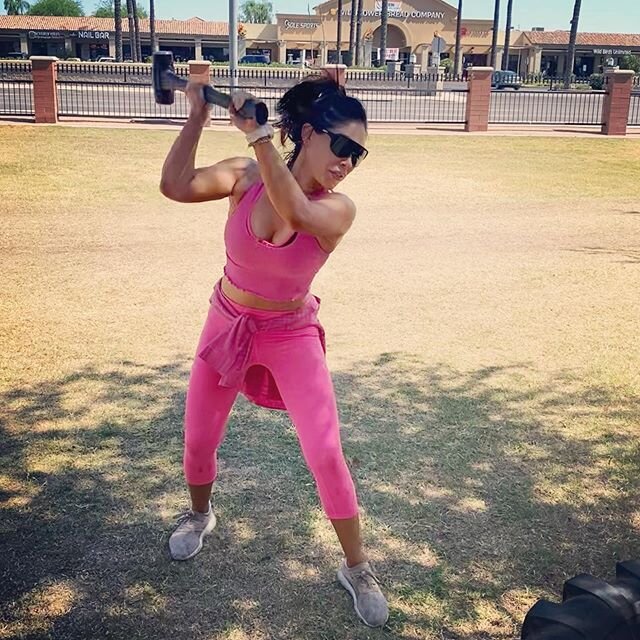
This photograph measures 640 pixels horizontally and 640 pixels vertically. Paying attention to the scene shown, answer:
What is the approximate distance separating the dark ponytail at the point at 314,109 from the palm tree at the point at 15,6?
121 meters

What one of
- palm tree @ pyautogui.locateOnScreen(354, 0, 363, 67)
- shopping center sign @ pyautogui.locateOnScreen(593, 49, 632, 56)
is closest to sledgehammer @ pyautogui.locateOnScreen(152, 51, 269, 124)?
palm tree @ pyautogui.locateOnScreen(354, 0, 363, 67)

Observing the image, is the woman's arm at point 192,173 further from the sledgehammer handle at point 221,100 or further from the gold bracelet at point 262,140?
the gold bracelet at point 262,140

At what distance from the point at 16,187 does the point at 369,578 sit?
10.5 meters

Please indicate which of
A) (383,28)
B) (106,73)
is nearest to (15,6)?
(383,28)

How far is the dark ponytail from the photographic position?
2508mm

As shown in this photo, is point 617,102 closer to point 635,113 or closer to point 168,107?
point 635,113

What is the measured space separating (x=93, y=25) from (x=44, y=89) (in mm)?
66919

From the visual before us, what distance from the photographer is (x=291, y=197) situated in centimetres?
228

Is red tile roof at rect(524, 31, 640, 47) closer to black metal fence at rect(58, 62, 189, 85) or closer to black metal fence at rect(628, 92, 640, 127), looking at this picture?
black metal fence at rect(628, 92, 640, 127)

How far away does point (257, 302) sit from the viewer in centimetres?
269

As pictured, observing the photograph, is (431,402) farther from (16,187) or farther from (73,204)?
(16,187)

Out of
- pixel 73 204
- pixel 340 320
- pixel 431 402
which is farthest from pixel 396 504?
pixel 73 204

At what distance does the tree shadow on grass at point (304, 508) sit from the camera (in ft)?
9.30

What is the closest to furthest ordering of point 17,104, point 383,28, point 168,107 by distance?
point 17,104 → point 168,107 → point 383,28
